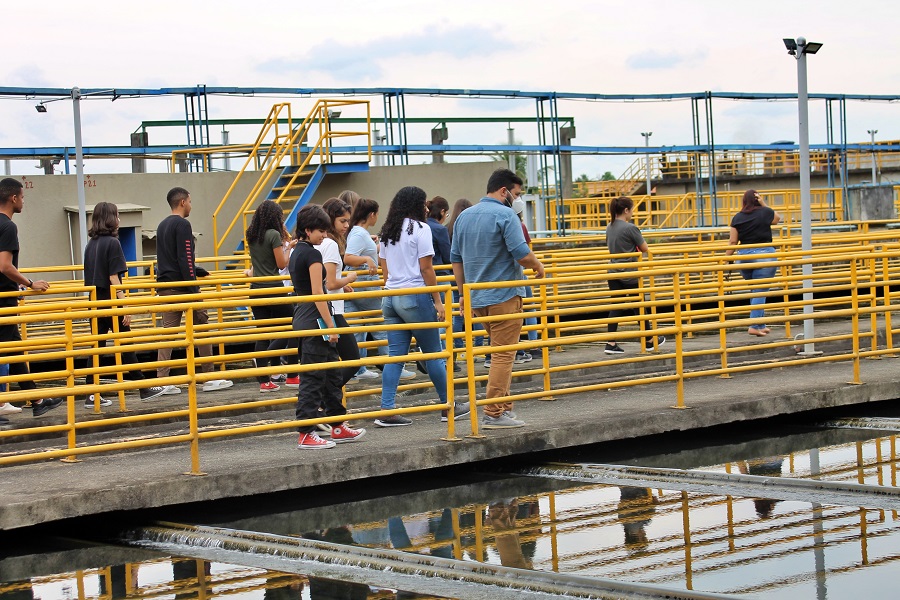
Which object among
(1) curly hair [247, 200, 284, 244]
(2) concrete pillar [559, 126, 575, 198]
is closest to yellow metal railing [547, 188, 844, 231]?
(2) concrete pillar [559, 126, 575, 198]

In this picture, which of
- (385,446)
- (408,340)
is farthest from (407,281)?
(385,446)

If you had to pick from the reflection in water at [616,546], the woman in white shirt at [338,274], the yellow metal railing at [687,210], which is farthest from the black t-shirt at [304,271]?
the yellow metal railing at [687,210]

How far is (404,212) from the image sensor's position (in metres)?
8.82

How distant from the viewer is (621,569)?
224 inches

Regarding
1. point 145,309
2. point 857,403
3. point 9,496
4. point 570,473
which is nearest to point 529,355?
point 857,403

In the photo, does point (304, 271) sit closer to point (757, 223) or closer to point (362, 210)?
point (362, 210)

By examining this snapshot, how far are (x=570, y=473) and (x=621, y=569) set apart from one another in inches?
92.2

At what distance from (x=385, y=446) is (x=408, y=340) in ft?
3.40

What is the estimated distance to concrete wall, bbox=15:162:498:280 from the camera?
2003cm

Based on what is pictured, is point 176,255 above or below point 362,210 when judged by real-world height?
below

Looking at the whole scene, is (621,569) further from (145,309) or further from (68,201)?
(68,201)

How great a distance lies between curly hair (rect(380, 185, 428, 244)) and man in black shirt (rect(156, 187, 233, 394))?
274 cm

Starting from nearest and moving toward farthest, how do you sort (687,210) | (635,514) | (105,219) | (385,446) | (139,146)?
1. (635,514)
2. (385,446)
3. (105,219)
4. (139,146)
5. (687,210)

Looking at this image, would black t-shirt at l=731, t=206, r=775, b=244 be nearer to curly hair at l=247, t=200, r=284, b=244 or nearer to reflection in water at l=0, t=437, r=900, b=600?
curly hair at l=247, t=200, r=284, b=244
